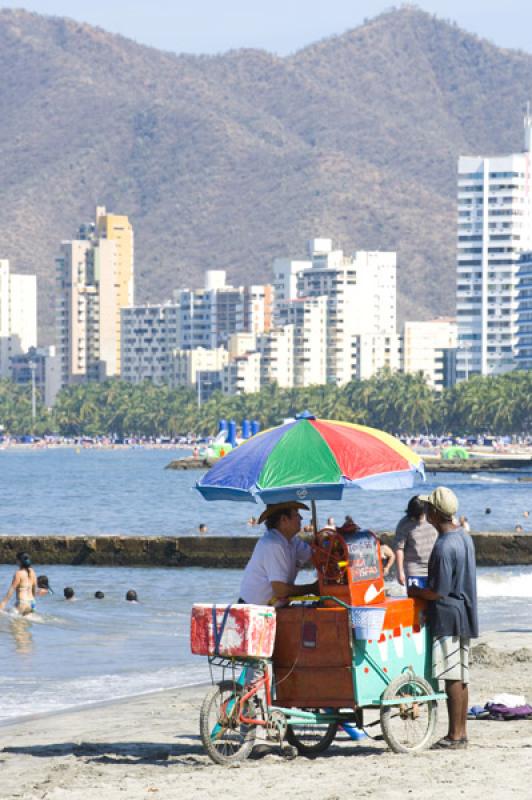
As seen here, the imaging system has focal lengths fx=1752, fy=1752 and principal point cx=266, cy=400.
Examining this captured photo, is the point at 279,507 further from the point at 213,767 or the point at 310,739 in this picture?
the point at 213,767

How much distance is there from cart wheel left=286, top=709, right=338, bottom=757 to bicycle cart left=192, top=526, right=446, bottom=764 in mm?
218

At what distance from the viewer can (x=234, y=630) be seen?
13.3 meters

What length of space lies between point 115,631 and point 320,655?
55.9 ft

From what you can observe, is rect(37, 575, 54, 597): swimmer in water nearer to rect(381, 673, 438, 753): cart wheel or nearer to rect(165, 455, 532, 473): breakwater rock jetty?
rect(381, 673, 438, 753): cart wheel

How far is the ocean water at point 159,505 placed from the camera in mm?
75312

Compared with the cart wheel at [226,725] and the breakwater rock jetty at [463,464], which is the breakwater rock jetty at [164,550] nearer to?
the cart wheel at [226,725]

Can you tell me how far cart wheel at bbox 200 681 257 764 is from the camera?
524 inches

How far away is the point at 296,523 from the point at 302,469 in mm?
471

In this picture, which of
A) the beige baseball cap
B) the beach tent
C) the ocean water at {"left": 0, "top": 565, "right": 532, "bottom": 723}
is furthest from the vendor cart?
the beach tent

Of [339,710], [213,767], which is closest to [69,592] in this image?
[339,710]

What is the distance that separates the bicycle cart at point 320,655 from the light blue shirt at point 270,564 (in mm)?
223

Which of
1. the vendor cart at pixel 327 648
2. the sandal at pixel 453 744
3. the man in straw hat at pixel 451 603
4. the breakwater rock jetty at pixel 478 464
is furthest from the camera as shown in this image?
the breakwater rock jetty at pixel 478 464

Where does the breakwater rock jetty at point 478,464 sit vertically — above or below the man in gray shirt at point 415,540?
below

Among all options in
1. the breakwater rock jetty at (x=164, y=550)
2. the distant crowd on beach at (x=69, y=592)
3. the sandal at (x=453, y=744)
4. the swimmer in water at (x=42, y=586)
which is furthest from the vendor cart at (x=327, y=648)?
the breakwater rock jetty at (x=164, y=550)
